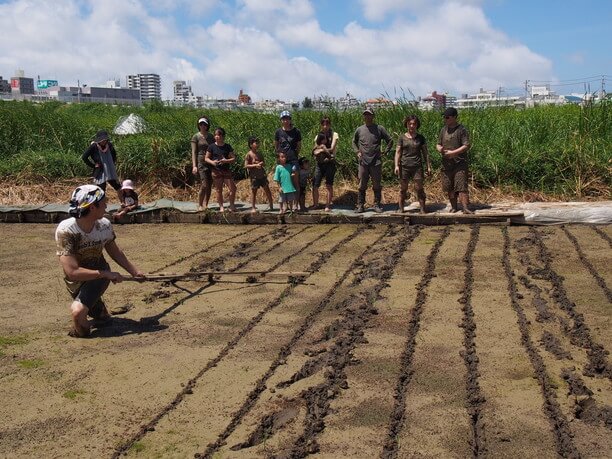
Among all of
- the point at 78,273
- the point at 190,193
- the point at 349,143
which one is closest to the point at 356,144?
the point at 349,143

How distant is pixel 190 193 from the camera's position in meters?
11.9

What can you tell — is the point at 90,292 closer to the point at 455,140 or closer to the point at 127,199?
the point at 127,199

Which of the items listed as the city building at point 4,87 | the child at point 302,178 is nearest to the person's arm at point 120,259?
the child at point 302,178

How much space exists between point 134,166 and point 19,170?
2.20 meters

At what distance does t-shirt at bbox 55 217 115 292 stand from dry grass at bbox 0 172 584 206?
235 inches

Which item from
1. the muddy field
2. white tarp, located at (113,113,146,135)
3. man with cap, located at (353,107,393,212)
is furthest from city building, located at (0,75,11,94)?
the muddy field

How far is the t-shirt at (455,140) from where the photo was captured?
8898mm

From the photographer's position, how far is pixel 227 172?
31.3 ft

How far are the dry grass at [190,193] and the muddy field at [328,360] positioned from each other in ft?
10.2

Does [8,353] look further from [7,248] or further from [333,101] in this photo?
[333,101]

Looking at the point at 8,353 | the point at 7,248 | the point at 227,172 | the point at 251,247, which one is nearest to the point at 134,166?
the point at 227,172

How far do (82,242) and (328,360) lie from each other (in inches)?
79.9

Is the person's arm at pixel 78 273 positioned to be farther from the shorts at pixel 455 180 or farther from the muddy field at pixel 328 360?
the shorts at pixel 455 180

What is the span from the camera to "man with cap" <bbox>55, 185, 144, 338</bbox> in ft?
15.6
